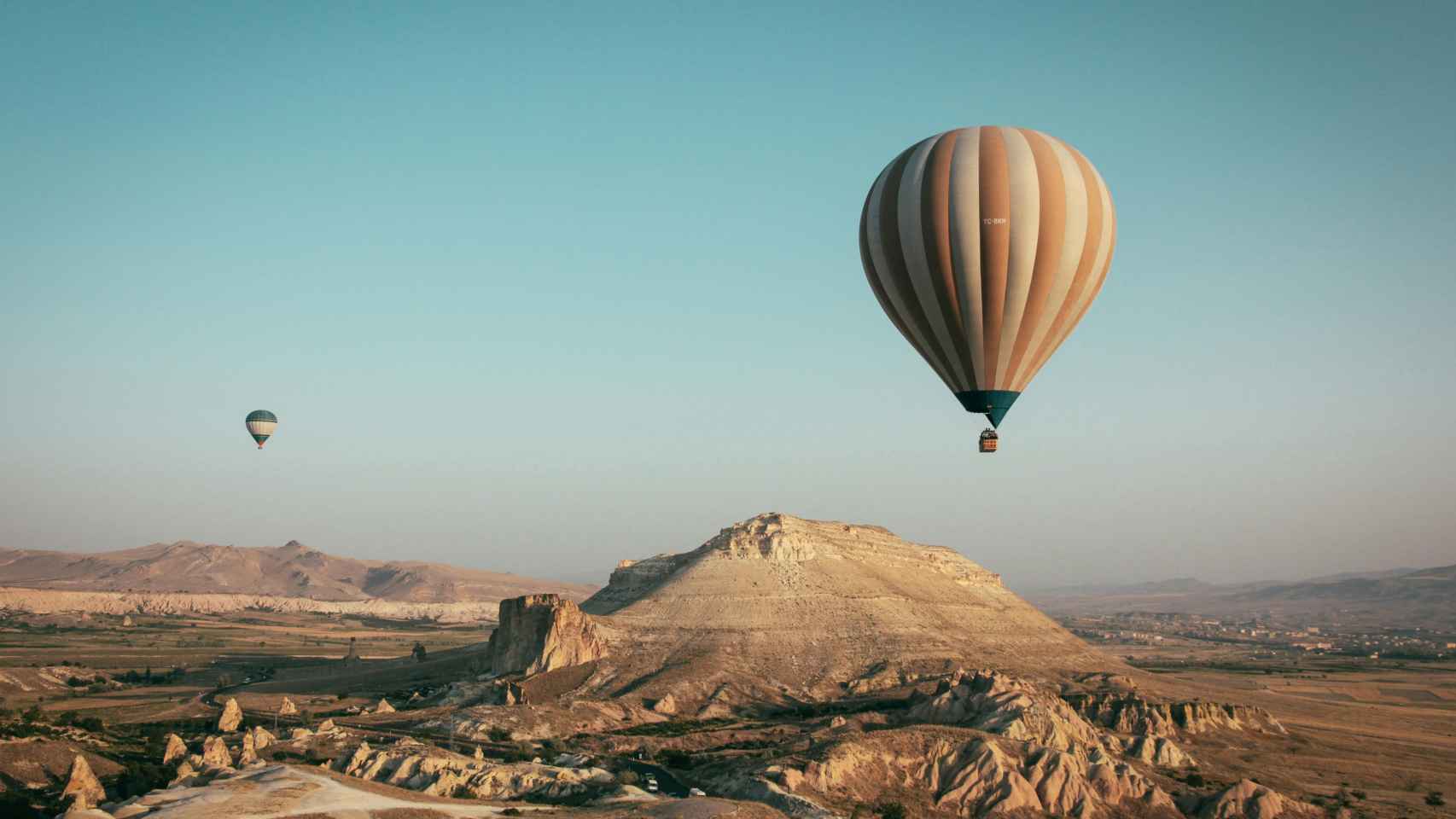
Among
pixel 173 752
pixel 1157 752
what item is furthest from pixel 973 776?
pixel 173 752

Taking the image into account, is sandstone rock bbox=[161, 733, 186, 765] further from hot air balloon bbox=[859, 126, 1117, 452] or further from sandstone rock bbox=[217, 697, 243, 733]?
hot air balloon bbox=[859, 126, 1117, 452]

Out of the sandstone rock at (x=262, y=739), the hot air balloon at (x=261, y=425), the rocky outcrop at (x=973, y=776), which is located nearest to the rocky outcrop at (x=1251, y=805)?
the rocky outcrop at (x=973, y=776)

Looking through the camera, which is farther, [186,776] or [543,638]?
[543,638]

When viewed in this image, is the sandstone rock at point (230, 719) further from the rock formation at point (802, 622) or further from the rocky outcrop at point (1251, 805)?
the rocky outcrop at point (1251, 805)

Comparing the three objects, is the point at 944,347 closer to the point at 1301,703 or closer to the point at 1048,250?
the point at 1048,250

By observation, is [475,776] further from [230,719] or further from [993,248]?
[993,248]
